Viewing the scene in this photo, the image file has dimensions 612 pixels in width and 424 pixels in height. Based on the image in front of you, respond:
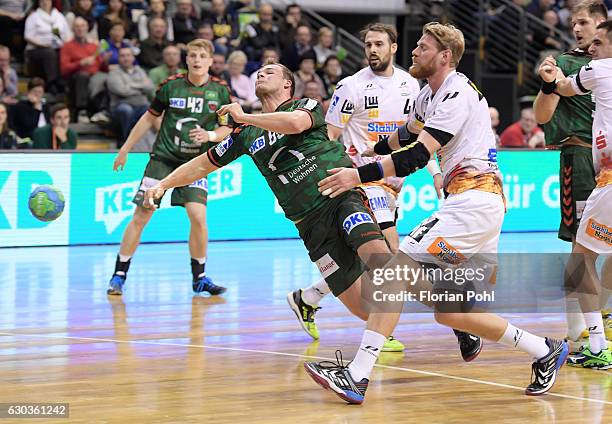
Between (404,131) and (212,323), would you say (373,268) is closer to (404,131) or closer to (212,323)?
(404,131)

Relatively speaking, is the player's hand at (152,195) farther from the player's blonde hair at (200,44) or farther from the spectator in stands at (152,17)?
the spectator in stands at (152,17)

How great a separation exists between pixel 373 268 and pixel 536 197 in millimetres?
10688

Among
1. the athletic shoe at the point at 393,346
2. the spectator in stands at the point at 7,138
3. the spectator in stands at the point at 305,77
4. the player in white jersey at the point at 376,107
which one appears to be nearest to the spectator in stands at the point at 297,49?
the spectator in stands at the point at 305,77

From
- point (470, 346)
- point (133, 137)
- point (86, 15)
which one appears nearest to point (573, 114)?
point (470, 346)

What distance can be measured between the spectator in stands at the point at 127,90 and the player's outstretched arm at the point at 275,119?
9781 mm

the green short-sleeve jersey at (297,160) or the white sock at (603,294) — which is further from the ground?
the green short-sleeve jersey at (297,160)

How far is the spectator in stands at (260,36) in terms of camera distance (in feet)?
62.5

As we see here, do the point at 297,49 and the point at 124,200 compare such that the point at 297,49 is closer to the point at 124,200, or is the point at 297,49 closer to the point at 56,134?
the point at 56,134

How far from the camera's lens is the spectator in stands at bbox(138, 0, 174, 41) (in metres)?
17.6

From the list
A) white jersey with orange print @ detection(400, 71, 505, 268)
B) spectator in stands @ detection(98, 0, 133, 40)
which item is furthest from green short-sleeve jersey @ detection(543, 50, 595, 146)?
spectator in stands @ detection(98, 0, 133, 40)

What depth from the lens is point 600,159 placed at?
23.8 ft

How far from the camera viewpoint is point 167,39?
17922 mm

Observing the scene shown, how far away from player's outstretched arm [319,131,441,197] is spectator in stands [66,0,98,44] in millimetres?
11990

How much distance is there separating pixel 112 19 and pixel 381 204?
1014 cm
